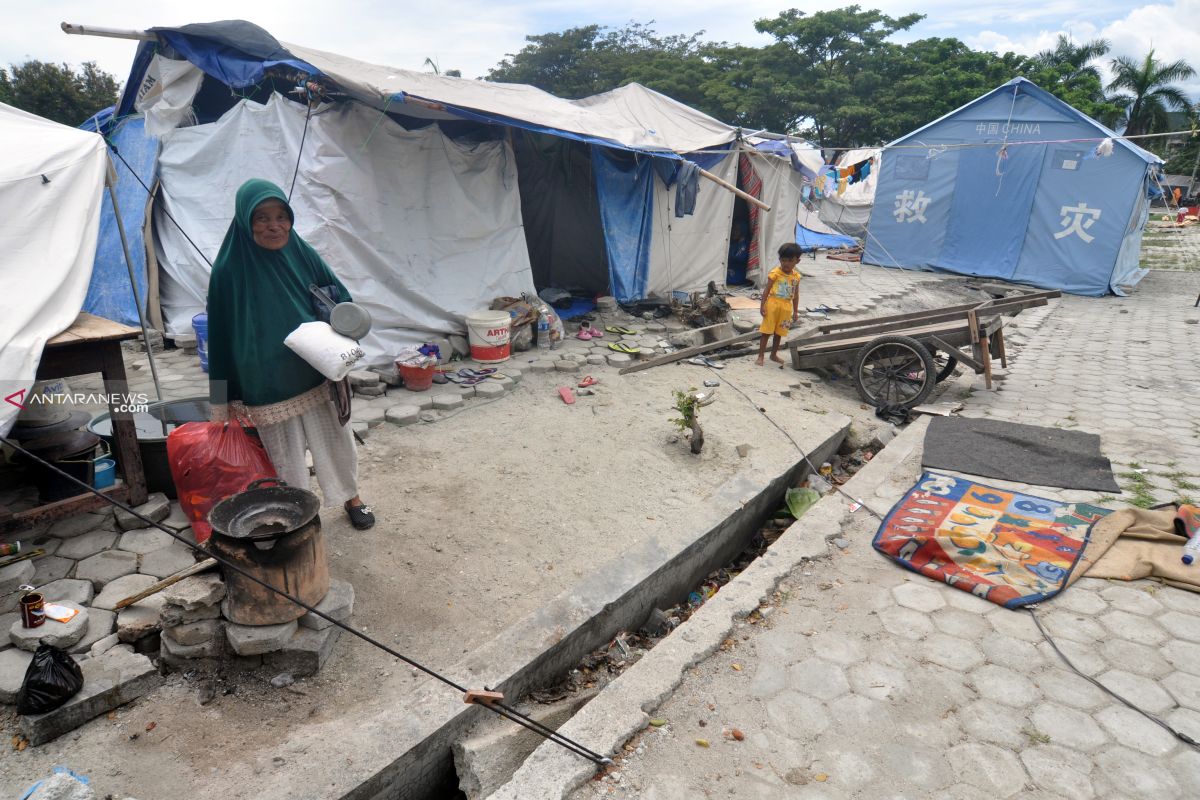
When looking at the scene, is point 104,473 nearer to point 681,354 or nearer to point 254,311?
point 254,311

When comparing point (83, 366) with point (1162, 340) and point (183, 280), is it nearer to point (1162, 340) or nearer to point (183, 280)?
point (183, 280)

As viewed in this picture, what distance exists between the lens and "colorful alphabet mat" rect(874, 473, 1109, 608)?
3314 millimetres

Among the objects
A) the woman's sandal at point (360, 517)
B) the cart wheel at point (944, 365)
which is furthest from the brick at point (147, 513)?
the cart wheel at point (944, 365)

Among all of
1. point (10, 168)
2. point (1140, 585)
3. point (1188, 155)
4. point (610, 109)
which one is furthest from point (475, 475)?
point (1188, 155)

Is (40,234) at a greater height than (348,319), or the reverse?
(40,234)

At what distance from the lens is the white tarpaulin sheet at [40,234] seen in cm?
288

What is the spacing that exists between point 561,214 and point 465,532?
685 cm

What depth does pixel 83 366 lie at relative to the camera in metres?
3.26

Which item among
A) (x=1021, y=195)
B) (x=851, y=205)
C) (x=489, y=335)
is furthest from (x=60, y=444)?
(x=851, y=205)

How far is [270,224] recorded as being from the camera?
282 centimetres

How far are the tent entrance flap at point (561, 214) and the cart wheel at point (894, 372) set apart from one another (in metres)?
4.20

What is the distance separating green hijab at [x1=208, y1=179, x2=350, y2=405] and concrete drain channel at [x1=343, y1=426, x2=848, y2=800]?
5.01ft

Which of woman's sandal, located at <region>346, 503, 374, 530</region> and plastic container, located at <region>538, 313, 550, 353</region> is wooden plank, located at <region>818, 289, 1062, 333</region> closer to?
plastic container, located at <region>538, 313, 550, 353</region>

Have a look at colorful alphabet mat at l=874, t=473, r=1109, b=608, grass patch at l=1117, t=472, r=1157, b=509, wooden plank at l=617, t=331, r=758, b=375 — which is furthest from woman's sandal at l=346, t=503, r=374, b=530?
grass patch at l=1117, t=472, r=1157, b=509
